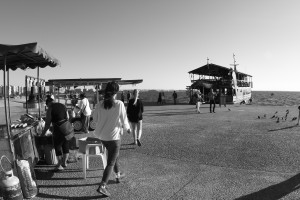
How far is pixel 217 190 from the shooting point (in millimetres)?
4820

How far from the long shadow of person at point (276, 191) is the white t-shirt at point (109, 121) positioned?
7.96 feet

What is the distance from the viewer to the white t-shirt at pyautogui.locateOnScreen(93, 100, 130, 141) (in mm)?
4609

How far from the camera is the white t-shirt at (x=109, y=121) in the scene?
181 inches

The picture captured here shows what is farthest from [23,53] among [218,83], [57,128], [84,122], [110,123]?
[218,83]

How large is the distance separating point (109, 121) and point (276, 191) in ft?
10.6

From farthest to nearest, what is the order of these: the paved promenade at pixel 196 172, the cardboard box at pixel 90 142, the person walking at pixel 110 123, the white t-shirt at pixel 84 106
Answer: the white t-shirt at pixel 84 106
the cardboard box at pixel 90 142
the paved promenade at pixel 196 172
the person walking at pixel 110 123

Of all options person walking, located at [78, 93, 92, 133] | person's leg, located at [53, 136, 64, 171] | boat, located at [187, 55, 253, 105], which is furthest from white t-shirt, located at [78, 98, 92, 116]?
boat, located at [187, 55, 253, 105]

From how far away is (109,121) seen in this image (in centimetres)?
464

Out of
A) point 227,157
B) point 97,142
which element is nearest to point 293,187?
point 227,157

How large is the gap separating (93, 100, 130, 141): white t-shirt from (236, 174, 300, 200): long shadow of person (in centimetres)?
243

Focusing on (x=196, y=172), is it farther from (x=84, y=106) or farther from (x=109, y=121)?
(x=84, y=106)

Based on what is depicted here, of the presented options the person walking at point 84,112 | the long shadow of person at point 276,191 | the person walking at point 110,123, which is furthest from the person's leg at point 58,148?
the person walking at point 84,112

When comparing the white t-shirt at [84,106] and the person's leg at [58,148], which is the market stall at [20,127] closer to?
the person's leg at [58,148]

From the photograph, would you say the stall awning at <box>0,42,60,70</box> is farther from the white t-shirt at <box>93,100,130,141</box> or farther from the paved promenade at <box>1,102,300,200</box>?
the paved promenade at <box>1,102,300,200</box>
